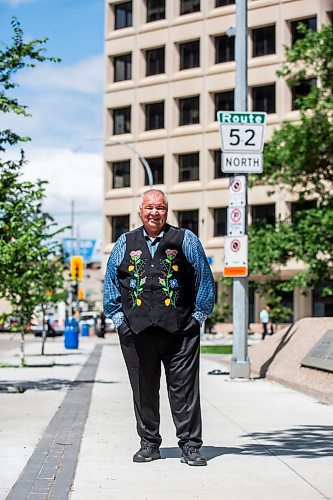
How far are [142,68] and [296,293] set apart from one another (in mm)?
19104

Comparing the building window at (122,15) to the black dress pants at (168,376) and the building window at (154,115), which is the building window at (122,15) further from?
the black dress pants at (168,376)

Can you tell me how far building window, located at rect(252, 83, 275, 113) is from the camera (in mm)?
62594

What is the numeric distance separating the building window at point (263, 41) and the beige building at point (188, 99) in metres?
0.06

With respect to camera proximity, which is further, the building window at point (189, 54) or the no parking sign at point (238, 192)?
the building window at point (189, 54)

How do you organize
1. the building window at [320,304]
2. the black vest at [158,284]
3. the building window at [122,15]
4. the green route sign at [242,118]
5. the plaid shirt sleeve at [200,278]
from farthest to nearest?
1. the building window at [122,15]
2. the building window at [320,304]
3. the green route sign at [242,118]
4. the plaid shirt sleeve at [200,278]
5. the black vest at [158,284]

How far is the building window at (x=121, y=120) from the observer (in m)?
70.1

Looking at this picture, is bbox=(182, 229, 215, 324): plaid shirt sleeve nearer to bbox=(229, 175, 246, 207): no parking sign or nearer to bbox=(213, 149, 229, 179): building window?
bbox=(229, 175, 246, 207): no parking sign

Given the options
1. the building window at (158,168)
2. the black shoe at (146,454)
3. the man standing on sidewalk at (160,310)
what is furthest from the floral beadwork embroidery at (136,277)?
the building window at (158,168)

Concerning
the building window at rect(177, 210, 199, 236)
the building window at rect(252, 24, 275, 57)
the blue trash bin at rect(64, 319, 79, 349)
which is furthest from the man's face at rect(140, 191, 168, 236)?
the building window at rect(177, 210, 199, 236)

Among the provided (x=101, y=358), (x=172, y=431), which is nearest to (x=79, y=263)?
(x=101, y=358)

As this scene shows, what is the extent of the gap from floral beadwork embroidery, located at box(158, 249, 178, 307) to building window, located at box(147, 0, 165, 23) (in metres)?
62.4

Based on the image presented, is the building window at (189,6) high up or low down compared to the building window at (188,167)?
up

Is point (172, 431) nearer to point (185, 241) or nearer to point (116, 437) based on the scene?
point (116, 437)

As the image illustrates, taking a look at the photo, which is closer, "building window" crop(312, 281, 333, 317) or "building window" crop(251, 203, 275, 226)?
"building window" crop(312, 281, 333, 317)
